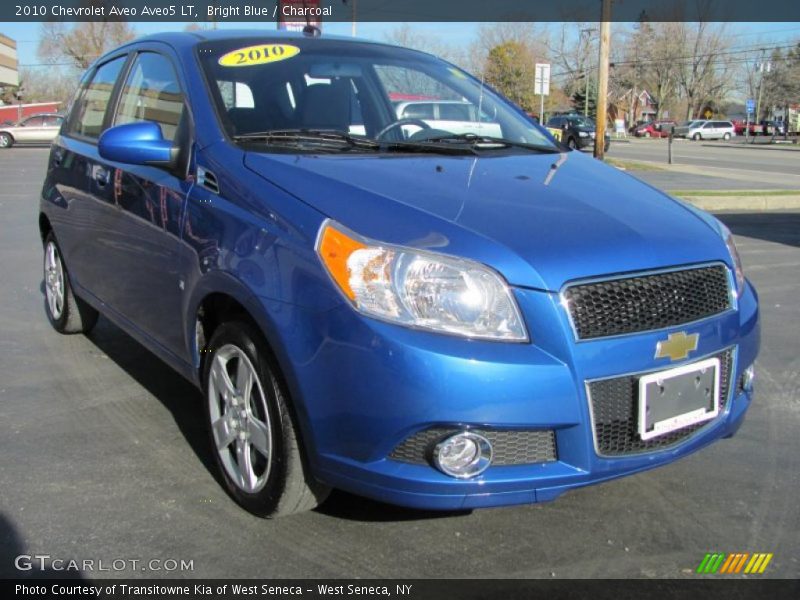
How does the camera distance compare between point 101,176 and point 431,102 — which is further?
point 431,102

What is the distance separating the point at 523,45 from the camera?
44.8 metres

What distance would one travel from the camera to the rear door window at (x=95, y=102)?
14.4ft

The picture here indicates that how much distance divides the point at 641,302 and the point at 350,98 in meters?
1.87

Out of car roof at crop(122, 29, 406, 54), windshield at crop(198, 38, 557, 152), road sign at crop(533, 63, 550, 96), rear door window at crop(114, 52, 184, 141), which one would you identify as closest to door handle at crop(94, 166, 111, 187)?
rear door window at crop(114, 52, 184, 141)

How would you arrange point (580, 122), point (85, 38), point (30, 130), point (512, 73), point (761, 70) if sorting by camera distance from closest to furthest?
1. point (30, 130)
2. point (512, 73)
3. point (580, 122)
4. point (85, 38)
5. point (761, 70)

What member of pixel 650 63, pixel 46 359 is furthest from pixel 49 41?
pixel 46 359

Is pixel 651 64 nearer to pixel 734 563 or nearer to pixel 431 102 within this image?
pixel 431 102

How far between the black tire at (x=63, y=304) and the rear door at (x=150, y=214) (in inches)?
41.5

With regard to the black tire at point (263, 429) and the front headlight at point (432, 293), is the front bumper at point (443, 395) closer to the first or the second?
the front headlight at point (432, 293)

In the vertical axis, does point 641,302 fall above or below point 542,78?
below

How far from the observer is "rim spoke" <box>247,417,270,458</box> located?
274 cm

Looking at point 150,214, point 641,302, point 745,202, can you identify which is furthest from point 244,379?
point 745,202

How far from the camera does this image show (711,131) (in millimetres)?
63844

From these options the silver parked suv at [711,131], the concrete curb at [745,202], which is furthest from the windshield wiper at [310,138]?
the silver parked suv at [711,131]
